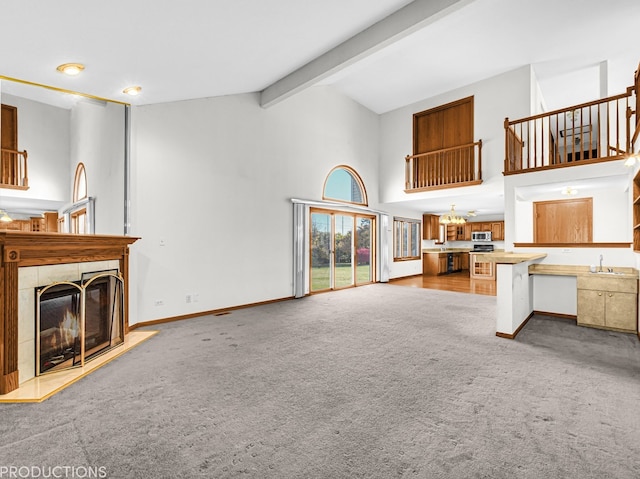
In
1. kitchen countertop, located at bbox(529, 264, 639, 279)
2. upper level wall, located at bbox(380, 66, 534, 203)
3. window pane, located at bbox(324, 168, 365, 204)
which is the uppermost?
upper level wall, located at bbox(380, 66, 534, 203)

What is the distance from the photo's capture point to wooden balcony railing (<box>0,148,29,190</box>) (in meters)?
2.55

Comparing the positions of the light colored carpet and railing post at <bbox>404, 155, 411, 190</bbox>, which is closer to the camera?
the light colored carpet

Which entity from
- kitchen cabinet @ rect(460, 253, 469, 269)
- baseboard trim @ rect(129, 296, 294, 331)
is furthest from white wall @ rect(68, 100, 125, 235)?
kitchen cabinet @ rect(460, 253, 469, 269)

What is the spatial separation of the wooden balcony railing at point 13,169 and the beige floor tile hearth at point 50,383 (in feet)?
5.40

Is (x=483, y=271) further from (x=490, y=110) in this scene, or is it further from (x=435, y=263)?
(x=490, y=110)

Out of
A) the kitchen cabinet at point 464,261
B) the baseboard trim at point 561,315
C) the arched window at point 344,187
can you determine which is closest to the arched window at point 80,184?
the arched window at point 344,187

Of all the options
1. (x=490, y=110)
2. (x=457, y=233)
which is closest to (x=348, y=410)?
(x=490, y=110)

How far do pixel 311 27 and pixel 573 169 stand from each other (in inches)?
166

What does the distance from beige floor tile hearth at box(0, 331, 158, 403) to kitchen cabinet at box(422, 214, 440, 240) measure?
9.80 metres

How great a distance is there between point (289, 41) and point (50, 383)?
4.06m

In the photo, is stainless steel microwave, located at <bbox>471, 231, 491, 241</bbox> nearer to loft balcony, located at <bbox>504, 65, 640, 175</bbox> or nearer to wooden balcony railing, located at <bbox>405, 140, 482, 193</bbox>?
loft balcony, located at <bbox>504, 65, 640, 175</bbox>

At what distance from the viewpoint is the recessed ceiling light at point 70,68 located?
9.21 feet

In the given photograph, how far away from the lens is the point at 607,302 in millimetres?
4082

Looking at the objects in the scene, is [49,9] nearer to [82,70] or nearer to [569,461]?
[82,70]
